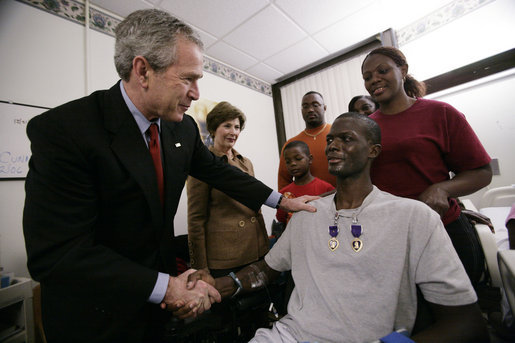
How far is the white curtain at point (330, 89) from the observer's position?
3639mm

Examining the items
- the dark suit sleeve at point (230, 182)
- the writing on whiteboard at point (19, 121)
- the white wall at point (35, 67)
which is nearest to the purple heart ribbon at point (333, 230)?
the dark suit sleeve at point (230, 182)

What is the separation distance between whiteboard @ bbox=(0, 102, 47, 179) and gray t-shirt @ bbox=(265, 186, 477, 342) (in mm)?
2347

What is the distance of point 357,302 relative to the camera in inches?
35.9

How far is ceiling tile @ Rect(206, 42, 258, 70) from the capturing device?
3.29m

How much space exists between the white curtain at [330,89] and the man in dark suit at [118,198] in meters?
3.19

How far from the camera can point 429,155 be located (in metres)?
1.19

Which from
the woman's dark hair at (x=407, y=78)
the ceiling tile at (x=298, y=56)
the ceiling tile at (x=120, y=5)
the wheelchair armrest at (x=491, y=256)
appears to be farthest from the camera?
the ceiling tile at (x=298, y=56)

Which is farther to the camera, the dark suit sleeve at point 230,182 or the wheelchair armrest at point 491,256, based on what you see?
the dark suit sleeve at point 230,182

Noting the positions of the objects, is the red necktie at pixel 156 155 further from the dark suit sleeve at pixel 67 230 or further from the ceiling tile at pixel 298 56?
the ceiling tile at pixel 298 56

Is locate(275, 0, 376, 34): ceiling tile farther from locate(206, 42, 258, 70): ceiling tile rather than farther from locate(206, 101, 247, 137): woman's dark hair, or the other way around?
locate(206, 101, 247, 137): woman's dark hair

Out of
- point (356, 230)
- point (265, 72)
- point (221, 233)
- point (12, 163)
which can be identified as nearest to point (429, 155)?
point (356, 230)

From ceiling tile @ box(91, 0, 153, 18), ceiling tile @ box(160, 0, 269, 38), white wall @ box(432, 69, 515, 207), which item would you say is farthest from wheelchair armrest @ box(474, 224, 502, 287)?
ceiling tile @ box(91, 0, 153, 18)

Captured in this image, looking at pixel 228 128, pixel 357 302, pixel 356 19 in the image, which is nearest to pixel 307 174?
pixel 228 128

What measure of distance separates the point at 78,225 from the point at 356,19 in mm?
3555
